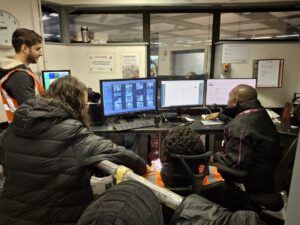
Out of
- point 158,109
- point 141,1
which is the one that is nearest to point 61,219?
point 158,109

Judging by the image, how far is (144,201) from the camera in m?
0.48

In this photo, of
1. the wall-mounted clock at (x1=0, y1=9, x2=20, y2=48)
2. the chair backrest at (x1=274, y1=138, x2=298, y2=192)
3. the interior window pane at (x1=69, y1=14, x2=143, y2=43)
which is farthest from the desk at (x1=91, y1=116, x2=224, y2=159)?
the interior window pane at (x1=69, y1=14, x2=143, y2=43)

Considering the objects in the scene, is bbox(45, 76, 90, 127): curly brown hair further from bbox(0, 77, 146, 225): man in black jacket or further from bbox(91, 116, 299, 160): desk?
bbox(91, 116, 299, 160): desk

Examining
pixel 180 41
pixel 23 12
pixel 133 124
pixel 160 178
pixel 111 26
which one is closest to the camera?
pixel 160 178

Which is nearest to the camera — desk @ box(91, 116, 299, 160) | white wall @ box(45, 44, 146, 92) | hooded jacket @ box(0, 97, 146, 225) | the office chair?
hooded jacket @ box(0, 97, 146, 225)

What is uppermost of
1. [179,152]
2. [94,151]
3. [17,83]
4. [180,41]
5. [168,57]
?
[180,41]

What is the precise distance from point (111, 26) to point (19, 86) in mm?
1939

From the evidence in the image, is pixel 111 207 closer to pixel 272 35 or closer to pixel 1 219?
pixel 1 219

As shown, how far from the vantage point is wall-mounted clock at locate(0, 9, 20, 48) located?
2438 millimetres

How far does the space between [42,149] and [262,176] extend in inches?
57.1

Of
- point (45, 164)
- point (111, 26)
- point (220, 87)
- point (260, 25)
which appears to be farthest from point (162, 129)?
point (260, 25)

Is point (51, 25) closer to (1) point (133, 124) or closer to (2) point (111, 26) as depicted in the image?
(2) point (111, 26)

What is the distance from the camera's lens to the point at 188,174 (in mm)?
1307

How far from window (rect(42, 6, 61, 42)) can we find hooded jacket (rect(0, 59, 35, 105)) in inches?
54.3
